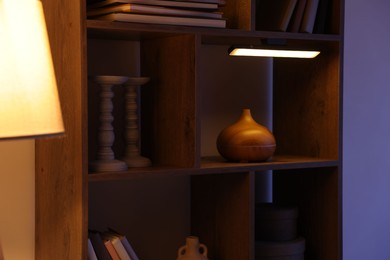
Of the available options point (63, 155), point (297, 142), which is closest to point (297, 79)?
point (297, 142)

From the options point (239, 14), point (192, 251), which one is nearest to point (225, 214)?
point (192, 251)

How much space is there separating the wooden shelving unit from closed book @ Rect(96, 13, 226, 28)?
0.06 feet

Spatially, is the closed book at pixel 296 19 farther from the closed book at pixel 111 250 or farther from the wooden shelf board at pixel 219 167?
the closed book at pixel 111 250

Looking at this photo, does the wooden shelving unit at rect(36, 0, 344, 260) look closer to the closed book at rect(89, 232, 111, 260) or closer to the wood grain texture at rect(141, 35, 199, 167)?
the wood grain texture at rect(141, 35, 199, 167)

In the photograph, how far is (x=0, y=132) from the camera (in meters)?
1.41

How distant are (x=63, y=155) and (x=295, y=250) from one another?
96cm

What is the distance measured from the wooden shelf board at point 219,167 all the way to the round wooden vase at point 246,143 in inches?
1.3

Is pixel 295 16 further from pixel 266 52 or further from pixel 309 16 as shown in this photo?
pixel 266 52

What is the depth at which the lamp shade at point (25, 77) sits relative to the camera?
1421 millimetres

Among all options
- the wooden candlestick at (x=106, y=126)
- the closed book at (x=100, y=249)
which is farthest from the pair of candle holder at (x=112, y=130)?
the closed book at (x=100, y=249)

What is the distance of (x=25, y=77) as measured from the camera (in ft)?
4.76

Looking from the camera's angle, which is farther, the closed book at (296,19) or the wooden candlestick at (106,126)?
the closed book at (296,19)

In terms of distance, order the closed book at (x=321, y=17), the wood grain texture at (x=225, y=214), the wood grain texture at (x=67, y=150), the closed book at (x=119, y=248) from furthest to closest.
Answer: the closed book at (x=321, y=17)
the wood grain texture at (x=225, y=214)
the closed book at (x=119, y=248)
the wood grain texture at (x=67, y=150)
